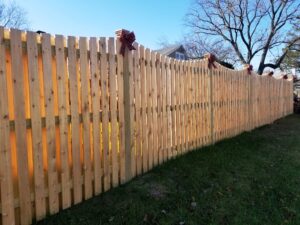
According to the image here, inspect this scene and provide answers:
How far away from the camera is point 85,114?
338cm

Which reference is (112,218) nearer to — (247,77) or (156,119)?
(156,119)

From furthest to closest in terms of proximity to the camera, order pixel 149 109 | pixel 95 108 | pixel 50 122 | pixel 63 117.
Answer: pixel 149 109 < pixel 95 108 < pixel 63 117 < pixel 50 122

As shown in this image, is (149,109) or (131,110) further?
(149,109)

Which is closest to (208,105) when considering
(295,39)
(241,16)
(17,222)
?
(17,222)

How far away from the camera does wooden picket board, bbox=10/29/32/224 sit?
8.73ft

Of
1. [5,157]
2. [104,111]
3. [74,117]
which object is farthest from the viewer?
[104,111]

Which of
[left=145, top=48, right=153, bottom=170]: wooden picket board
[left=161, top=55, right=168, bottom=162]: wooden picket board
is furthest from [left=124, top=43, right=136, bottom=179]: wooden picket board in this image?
[left=161, top=55, right=168, bottom=162]: wooden picket board

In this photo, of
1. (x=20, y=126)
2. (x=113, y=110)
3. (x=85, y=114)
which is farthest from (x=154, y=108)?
(x=20, y=126)

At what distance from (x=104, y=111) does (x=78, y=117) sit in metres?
0.44

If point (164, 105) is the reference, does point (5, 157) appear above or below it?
below

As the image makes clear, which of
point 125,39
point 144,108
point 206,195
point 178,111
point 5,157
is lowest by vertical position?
point 206,195

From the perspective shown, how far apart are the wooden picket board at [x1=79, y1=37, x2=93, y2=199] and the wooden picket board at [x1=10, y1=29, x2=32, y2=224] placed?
2.46ft

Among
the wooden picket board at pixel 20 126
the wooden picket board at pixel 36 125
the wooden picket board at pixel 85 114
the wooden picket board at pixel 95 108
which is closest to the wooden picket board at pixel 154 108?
the wooden picket board at pixel 95 108

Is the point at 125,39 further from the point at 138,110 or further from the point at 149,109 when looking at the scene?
the point at 149,109
